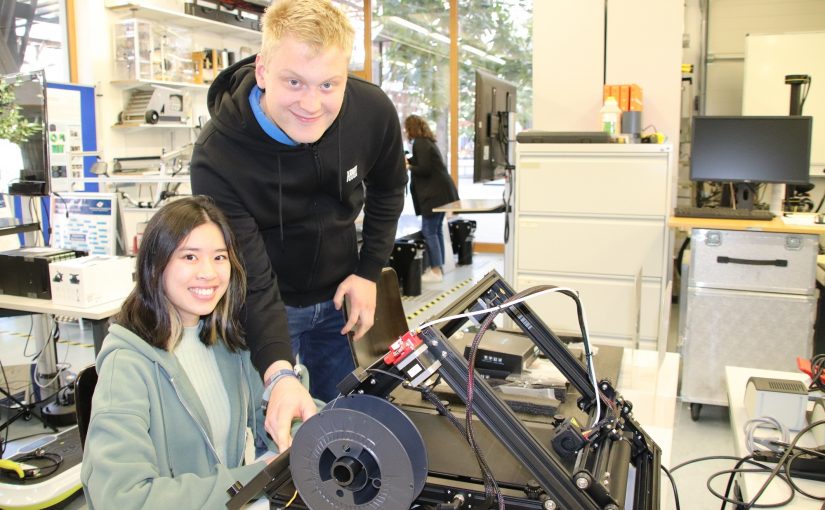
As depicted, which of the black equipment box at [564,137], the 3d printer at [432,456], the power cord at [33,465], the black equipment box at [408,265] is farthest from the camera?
the black equipment box at [408,265]

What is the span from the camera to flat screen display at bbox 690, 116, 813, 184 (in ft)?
10.5

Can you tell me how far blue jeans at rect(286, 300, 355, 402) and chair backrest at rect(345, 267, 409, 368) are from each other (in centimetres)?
7

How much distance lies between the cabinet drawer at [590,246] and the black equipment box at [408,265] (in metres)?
2.05

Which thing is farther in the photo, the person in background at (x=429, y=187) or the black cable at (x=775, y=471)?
the person in background at (x=429, y=187)

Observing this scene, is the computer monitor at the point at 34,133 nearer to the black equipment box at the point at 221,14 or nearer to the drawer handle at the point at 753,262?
the black equipment box at the point at 221,14

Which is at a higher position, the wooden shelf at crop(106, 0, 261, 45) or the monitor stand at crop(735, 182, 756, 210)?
the wooden shelf at crop(106, 0, 261, 45)

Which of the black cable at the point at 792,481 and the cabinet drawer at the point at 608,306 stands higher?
the black cable at the point at 792,481

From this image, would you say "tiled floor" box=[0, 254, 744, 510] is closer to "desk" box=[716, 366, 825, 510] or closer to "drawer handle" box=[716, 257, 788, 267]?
"desk" box=[716, 366, 825, 510]

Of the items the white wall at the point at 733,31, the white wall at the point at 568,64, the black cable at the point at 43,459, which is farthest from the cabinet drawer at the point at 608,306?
the white wall at the point at 733,31

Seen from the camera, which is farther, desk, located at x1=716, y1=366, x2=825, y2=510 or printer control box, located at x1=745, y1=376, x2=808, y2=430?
printer control box, located at x1=745, y1=376, x2=808, y2=430

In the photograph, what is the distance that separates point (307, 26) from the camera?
114cm

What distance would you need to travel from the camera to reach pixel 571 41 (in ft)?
12.6

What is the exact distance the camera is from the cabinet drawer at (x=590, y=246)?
3.07 meters

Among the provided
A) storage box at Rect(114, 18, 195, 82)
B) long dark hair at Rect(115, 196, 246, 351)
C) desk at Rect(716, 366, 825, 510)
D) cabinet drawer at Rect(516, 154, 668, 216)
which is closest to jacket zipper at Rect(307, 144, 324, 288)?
long dark hair at Rect(115, 196, 246, 351)
